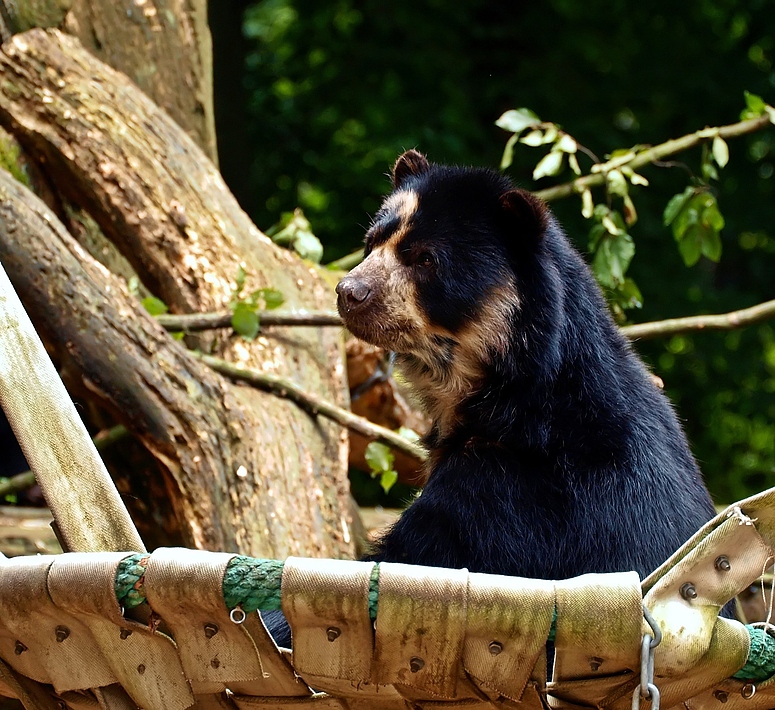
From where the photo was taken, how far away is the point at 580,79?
27.8 ft

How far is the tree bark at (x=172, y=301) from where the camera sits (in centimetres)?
381

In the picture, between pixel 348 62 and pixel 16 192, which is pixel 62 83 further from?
pixel 348 62

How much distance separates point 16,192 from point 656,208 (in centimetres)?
566

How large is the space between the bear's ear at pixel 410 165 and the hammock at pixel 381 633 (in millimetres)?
2074

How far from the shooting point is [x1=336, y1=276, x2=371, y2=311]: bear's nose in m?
3.39

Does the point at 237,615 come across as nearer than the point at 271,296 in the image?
Yes

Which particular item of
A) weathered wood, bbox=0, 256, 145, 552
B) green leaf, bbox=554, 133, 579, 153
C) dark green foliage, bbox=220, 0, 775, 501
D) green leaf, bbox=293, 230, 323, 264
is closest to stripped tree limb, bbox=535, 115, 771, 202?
green leaf, bbox=554, 133, 579, 153

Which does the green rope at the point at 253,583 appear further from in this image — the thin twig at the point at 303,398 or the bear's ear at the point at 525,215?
the thin twig at the point at 303,398

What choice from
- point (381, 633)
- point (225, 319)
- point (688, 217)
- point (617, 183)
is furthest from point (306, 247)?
point (381, 633)

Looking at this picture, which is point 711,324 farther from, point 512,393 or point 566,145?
point 512,393

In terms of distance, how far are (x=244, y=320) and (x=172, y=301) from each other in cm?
52

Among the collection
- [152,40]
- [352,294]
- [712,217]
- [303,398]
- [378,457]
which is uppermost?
[152,40]

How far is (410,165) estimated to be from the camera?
3.74 metres

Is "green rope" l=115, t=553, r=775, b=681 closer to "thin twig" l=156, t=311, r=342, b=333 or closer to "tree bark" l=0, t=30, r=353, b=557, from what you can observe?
"tree bark" l=0, t=30, r=353, b=557
